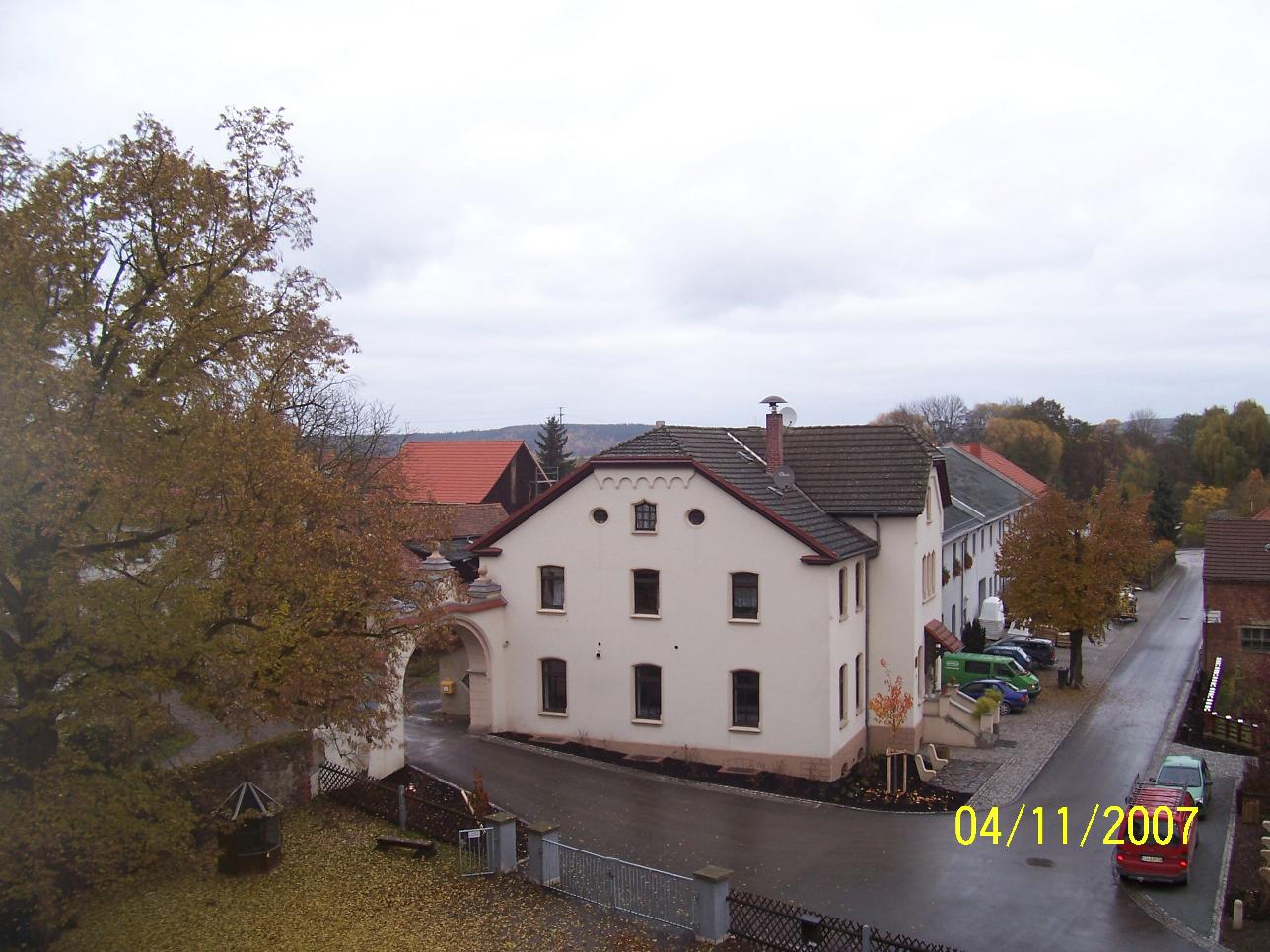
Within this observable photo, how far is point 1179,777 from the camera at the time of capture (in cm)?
2305

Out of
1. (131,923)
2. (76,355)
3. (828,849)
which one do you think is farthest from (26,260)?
(828,849)

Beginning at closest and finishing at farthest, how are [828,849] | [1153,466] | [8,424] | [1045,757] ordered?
[8,424]
[828,849]
[1045,757]
[1153,466]

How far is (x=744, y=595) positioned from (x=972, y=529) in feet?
68.1

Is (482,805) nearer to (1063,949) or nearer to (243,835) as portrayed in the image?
(243,835)

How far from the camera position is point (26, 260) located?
12320 millimetres

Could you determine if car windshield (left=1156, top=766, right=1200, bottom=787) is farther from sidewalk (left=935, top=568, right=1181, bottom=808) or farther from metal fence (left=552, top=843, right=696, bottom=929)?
metal fence (left=552, top=843, right=696, bottom=929)

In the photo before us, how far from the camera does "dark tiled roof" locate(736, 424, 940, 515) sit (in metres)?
27.8

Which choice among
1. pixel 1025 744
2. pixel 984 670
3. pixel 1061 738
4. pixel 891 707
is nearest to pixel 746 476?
pixel 891 707

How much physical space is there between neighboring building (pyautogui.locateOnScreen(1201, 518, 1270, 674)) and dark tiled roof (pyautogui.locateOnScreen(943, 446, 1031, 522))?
445 inches

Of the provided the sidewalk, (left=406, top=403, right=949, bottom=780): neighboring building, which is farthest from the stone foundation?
the sidewalk

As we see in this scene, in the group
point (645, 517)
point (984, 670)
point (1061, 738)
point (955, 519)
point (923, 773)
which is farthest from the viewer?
point (955, 519)

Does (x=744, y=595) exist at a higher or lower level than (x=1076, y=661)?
higher

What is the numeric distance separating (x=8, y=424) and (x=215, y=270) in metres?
4.10
